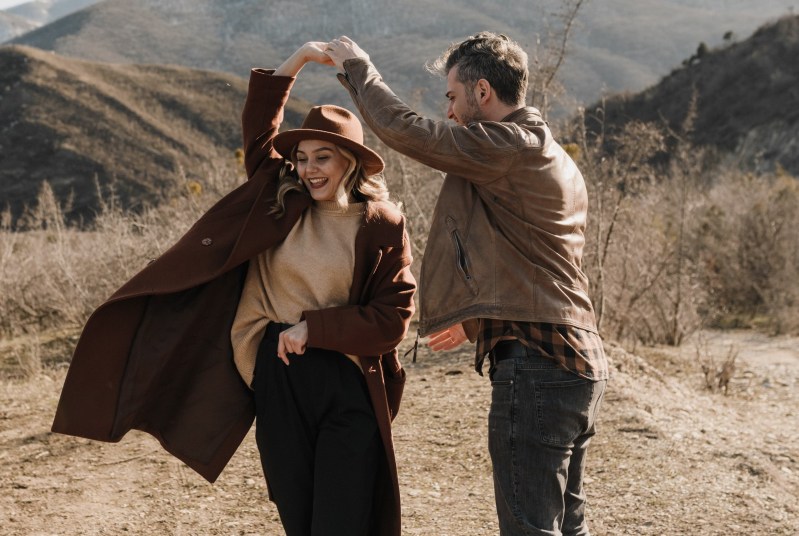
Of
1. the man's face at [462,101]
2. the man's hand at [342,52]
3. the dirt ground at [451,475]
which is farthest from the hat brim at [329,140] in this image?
the dirt ground at [451,475]

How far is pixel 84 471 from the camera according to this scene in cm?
508

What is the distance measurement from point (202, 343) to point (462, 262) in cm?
98

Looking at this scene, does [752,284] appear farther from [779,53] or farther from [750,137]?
[779,53]

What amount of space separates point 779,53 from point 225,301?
4699 centimetres

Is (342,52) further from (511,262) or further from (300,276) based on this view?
(511,262)

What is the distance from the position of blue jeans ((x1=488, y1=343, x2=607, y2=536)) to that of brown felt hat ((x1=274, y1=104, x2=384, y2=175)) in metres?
0.83

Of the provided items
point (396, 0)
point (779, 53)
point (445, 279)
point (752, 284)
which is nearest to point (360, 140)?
point (445, 279)

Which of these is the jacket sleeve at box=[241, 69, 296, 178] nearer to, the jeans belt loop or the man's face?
the man's face

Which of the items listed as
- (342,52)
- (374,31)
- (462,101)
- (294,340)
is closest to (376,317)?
(294,340)

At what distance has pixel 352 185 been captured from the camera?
275 cm

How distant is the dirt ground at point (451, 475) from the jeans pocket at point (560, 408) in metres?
2.08

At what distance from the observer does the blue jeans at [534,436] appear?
2307 millimetres

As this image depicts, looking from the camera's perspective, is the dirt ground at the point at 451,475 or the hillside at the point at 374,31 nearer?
the dirt ground at the point at 451,475

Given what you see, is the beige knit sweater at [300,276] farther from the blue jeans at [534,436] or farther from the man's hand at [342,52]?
the blue jeans at [534,436]
